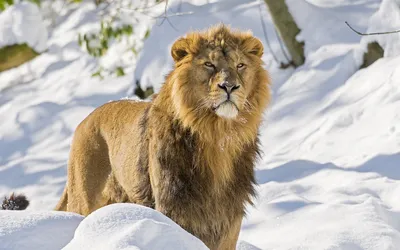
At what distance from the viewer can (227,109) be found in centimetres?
495

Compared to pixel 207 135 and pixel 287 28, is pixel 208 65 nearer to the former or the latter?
pixel 207 135

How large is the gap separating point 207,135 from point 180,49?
1.78 ft

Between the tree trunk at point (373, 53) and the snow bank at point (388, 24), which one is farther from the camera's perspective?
the tree trunk at point (373, 53)

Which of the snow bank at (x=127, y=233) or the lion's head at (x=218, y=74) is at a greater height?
the snow bank at (x=127, y=233)

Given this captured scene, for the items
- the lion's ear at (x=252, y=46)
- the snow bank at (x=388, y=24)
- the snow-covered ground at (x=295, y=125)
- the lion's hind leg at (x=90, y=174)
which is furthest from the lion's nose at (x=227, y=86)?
the snow bank at (x=388, y=24)

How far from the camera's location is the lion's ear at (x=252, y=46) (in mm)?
5195

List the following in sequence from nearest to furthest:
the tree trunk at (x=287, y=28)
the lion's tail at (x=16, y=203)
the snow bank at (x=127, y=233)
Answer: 1. the snow bank at (x=127, y=233)
2. the lion's tail at (x=16, y=203)
3. the tree trunk at (x=287, y=28)

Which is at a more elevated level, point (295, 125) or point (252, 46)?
point (252, 46)

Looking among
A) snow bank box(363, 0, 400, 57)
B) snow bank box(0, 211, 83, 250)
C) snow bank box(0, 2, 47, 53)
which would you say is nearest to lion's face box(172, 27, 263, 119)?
snow bank box(0, 211, 83, 250)

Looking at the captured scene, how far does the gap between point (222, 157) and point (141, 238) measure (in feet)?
6.70

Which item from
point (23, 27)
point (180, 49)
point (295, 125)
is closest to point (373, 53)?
point (295, 125)

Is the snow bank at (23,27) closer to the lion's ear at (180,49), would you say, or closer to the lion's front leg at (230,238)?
the lion's ear at (180,49)

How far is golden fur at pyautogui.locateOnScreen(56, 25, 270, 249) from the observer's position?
502cm

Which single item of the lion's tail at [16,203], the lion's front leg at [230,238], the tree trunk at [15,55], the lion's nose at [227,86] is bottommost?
the tree trunk at [15,55]
